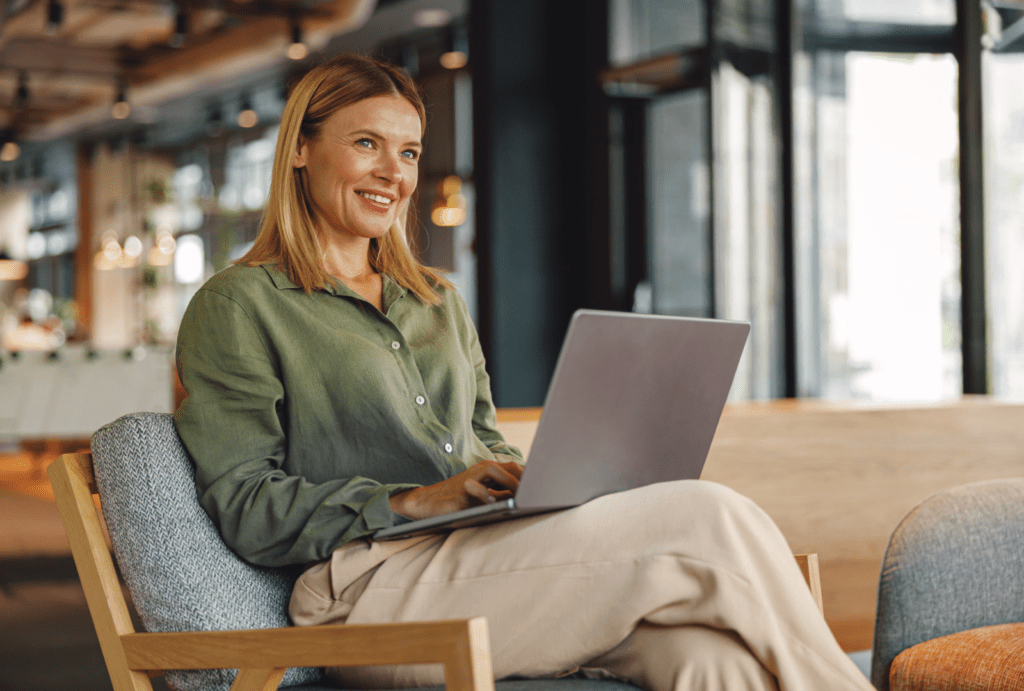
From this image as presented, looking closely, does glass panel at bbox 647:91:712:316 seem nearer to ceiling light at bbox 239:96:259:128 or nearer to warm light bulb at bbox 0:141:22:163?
ceiling light at bbox 239:96:259:128

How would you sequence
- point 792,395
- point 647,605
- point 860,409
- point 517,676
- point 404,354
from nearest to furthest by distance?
1. point 647,605
2. point 517,676
3. point 404,354
4. point 860,409
5. point 792,395

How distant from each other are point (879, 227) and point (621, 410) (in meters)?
3.96

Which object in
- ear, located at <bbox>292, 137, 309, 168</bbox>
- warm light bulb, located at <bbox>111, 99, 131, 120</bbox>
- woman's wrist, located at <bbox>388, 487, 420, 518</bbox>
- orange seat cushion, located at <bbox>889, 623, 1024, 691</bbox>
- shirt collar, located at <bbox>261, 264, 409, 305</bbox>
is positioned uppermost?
warm light bulb, located at <bbox>111, 99, 131, 120</bbox>

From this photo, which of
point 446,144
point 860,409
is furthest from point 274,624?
point 446,144

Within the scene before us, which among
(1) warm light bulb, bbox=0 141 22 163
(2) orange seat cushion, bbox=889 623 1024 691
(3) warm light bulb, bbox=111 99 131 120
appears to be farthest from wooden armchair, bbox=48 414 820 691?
(1) warm light bulb, bbox=0 141 22 163

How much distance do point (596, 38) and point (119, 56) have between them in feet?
20.5

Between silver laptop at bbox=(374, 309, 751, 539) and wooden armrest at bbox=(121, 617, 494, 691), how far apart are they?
7.5 inches

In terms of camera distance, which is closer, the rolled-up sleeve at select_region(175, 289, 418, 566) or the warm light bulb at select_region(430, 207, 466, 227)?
the rolled-up sleeve at select_region(175, 289, 418, 566)

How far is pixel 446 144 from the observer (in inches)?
424

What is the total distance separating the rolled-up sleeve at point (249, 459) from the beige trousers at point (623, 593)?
0.06 metres

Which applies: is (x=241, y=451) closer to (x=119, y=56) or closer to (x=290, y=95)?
(x=290, y=95)

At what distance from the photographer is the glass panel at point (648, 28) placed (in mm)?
5699

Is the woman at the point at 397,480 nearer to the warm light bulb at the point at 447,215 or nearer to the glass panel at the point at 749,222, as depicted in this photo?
the glass panel at the point at 749,222

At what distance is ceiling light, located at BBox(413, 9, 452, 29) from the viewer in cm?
935
